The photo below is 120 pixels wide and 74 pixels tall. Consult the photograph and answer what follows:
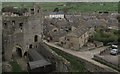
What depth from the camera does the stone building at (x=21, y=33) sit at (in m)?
29.3

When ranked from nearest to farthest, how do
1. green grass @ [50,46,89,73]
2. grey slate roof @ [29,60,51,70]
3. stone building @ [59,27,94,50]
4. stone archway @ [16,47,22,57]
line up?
grey slate roof @ [29,60,51,70]
green grass @ [50,46,89,73]
stone archway @ [16,47,22,57]
stone building @ [59,27,94,50]

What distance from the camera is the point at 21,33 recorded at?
31.4 metres

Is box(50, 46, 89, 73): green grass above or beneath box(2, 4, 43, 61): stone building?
beneath

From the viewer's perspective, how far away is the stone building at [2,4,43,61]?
1155 inches

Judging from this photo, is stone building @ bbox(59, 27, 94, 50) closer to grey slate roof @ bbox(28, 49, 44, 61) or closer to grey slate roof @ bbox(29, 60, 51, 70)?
grey slate roof @ bbox(28, 49, 44, 61)

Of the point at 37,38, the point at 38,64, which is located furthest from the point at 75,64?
the point at 37,38

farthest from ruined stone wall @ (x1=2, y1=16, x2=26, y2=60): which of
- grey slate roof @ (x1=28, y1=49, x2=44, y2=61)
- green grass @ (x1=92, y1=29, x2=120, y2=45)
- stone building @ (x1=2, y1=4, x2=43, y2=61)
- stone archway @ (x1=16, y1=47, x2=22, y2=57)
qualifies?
green grass @ (x1=92, y1=29, x2=120, y2=45)

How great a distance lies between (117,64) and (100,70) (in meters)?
2.12

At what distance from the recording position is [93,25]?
52.8m

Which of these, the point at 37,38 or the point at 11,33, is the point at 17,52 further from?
the point at 37,38

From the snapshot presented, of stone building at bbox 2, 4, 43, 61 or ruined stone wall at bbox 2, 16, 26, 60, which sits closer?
ruined stone wall at bbox 2, 16, 26, 60

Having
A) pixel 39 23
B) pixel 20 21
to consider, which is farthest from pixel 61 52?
pixel 20 21

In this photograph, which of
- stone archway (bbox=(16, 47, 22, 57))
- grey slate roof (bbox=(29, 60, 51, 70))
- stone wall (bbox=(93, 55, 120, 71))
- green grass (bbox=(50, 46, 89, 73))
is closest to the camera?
grey slate roof (bbox=(29, 60, 51, 70))

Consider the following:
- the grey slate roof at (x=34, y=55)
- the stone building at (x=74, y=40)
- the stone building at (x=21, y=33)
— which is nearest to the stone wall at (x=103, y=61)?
the stone building at (x=74, y=40)
